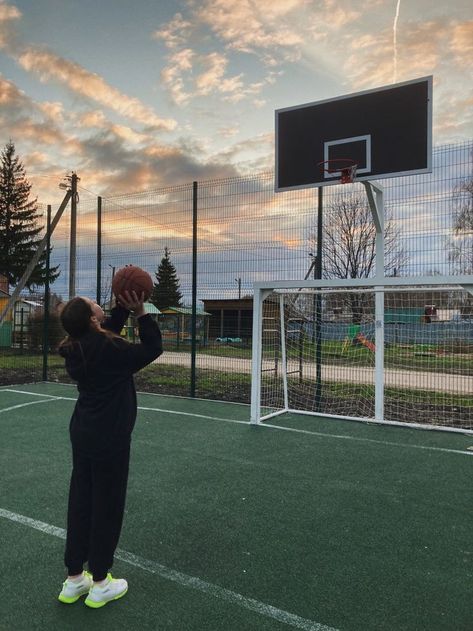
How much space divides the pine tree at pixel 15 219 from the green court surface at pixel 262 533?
25412mm

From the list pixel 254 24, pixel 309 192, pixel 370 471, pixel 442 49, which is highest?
pixel 254 24

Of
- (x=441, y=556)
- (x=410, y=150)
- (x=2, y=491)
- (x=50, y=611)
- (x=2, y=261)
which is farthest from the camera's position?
(x=2, y=261)

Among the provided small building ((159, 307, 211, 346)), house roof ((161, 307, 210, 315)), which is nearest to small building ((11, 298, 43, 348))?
small building ((159, 307, 211, 346))

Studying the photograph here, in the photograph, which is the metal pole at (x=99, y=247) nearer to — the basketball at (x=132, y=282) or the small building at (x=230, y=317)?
the small building at (x=230, y=317)

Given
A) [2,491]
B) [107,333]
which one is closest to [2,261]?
[2,491]

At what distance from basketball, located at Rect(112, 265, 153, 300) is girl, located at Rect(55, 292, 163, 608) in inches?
2.3

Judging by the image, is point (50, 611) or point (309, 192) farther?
point (309, 192)

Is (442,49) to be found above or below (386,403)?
above

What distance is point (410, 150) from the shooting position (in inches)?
239

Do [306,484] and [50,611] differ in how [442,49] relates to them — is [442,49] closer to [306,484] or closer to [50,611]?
[306,484]

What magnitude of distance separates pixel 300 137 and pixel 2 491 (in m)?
5.84

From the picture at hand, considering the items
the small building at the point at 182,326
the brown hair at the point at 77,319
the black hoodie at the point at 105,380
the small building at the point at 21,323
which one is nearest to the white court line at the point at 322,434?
the small building at the point at 182,326

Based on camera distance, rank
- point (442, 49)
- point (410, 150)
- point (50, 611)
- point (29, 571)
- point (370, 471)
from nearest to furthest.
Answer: point (50, 611) < point (29, 571) < point (370, 471) < point (410, 150) < point (442, 49)

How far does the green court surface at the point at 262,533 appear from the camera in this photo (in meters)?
2.39
